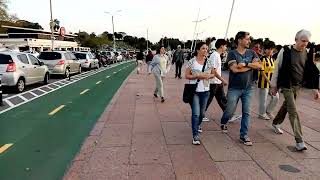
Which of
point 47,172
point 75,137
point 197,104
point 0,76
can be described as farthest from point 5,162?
point 0,76

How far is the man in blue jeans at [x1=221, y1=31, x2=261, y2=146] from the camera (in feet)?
22.3

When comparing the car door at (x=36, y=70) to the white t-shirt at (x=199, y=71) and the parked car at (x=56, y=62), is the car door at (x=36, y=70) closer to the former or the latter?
the parked car at (x=56, y=62)

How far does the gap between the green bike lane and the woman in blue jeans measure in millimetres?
2004

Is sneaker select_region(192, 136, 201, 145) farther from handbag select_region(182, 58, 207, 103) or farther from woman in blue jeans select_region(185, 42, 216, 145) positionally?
handbag select_region(182, 58, 207, 103)

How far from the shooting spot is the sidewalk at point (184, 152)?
5.36 m

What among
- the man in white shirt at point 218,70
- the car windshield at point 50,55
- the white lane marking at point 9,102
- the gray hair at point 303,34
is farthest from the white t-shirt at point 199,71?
the car windshield at point 50,55

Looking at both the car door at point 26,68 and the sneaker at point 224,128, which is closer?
Answer: the sneaker at point 224,128

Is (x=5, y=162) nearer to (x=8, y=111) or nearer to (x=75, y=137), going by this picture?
(x=75, y=137)

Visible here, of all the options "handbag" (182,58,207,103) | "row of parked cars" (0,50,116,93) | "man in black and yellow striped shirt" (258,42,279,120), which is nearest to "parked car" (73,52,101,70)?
"row of parked cars" (0,50,116,93)

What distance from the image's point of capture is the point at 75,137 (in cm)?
786

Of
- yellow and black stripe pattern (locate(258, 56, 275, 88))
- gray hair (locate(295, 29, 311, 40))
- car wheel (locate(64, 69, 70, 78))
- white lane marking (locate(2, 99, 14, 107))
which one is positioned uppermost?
gray hair (locate(295, 29, 311, 40))

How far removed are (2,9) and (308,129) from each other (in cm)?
6151

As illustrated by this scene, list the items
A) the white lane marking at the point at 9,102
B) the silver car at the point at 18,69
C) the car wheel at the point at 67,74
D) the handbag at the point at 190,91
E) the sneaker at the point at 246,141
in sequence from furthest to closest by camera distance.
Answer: the car wheel at the point at 67,74 → the silver car at the point at 18,69 → the white lane marking at the point at 9,102 → the handbag at the point at 190,91 → the sneaker at the point at 246,141

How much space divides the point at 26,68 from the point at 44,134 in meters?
9.61
